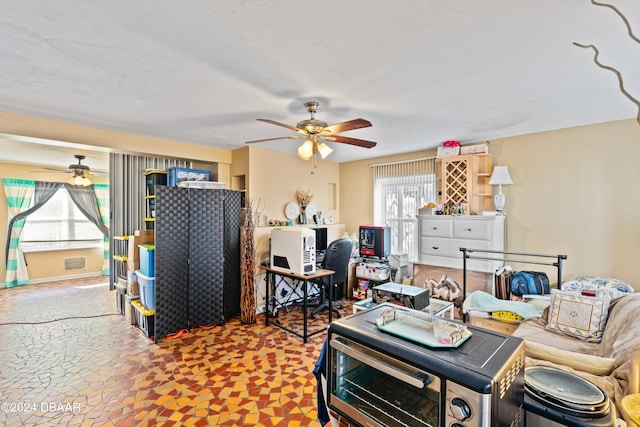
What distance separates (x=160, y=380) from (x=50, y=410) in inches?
28.9

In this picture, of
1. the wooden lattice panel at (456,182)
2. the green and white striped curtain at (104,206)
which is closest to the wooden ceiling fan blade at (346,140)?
the wooden lattice panel at (456,182)

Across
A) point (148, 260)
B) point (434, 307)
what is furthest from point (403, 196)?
point (148, 260)

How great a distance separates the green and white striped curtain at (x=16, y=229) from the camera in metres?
5.65

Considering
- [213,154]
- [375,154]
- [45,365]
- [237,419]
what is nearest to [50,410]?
[45,365]

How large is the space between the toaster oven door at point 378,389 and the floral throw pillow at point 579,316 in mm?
2126

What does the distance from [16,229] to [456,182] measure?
8.20 meters

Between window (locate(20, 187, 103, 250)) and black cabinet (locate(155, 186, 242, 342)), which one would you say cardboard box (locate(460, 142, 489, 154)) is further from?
window (locate(20, 187, 103, 250))

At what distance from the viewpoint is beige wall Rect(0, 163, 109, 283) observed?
5645mm

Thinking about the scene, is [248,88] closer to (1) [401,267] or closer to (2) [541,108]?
(2) [541,108]

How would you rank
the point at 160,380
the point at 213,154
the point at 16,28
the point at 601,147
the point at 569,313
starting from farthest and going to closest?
the point at 213,154 → the point at 601,147 → the point at 160,380 → the point at 569,313 → the point at 16,28

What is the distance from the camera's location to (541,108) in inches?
107

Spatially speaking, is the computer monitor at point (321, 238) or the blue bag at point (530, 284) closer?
the blue bag at point (530, 284)

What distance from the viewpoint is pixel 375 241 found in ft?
15.9

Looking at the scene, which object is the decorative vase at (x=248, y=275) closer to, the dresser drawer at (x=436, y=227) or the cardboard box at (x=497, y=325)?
the dresser drawer at (x=436, y=227)
